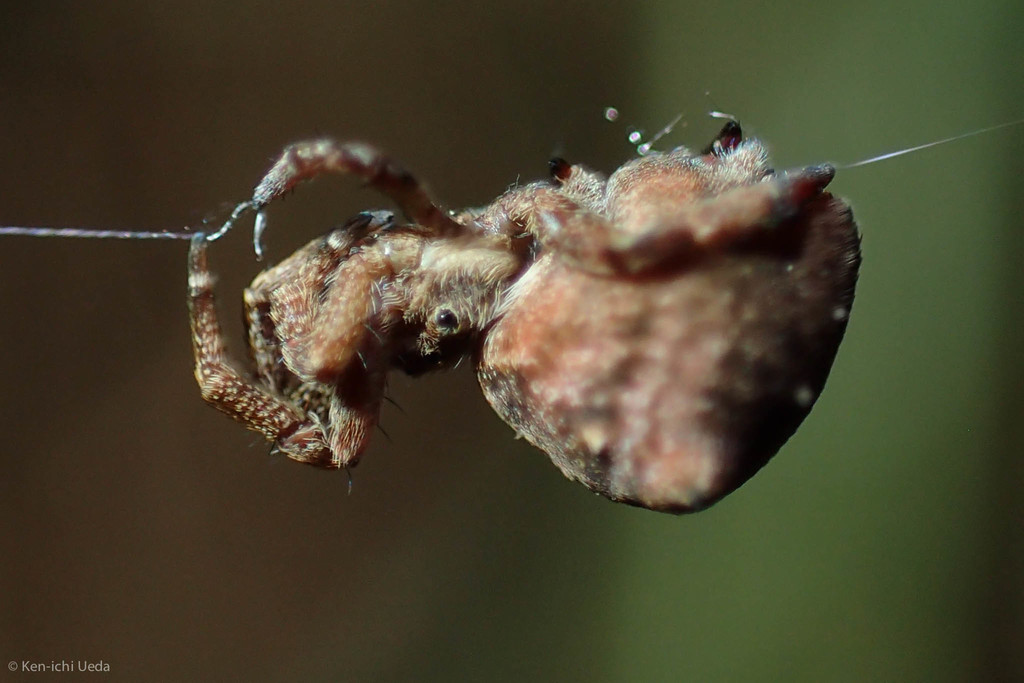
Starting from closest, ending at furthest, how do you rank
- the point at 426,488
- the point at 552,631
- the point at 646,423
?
the point at 646,423 < the point at 426,488 < the point at 552,631

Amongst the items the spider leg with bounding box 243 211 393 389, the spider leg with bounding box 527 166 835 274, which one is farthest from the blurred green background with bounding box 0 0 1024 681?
the spider leg with bounding box 527 166 835 274

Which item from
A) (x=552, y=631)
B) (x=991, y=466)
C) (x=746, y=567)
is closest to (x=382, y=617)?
(x=552, y=631)

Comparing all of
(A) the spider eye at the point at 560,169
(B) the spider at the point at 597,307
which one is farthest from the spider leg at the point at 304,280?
(A) the spider eye at the point at 560,169

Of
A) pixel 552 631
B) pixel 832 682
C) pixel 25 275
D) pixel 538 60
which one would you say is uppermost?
pixel 538 60

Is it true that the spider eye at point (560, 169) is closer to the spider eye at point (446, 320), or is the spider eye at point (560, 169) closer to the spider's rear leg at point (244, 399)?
the spider eye at point (446, 320)

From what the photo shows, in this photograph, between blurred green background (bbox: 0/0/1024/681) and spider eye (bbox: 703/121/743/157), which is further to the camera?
blurred green background (bbox: 0/0/1024/681)

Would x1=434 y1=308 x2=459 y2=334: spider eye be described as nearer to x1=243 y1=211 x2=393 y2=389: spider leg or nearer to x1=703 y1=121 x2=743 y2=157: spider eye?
x1=243 y1=211 x2=393 y2=389: spider leg

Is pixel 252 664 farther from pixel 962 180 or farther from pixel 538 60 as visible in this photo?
pixel 962 180
